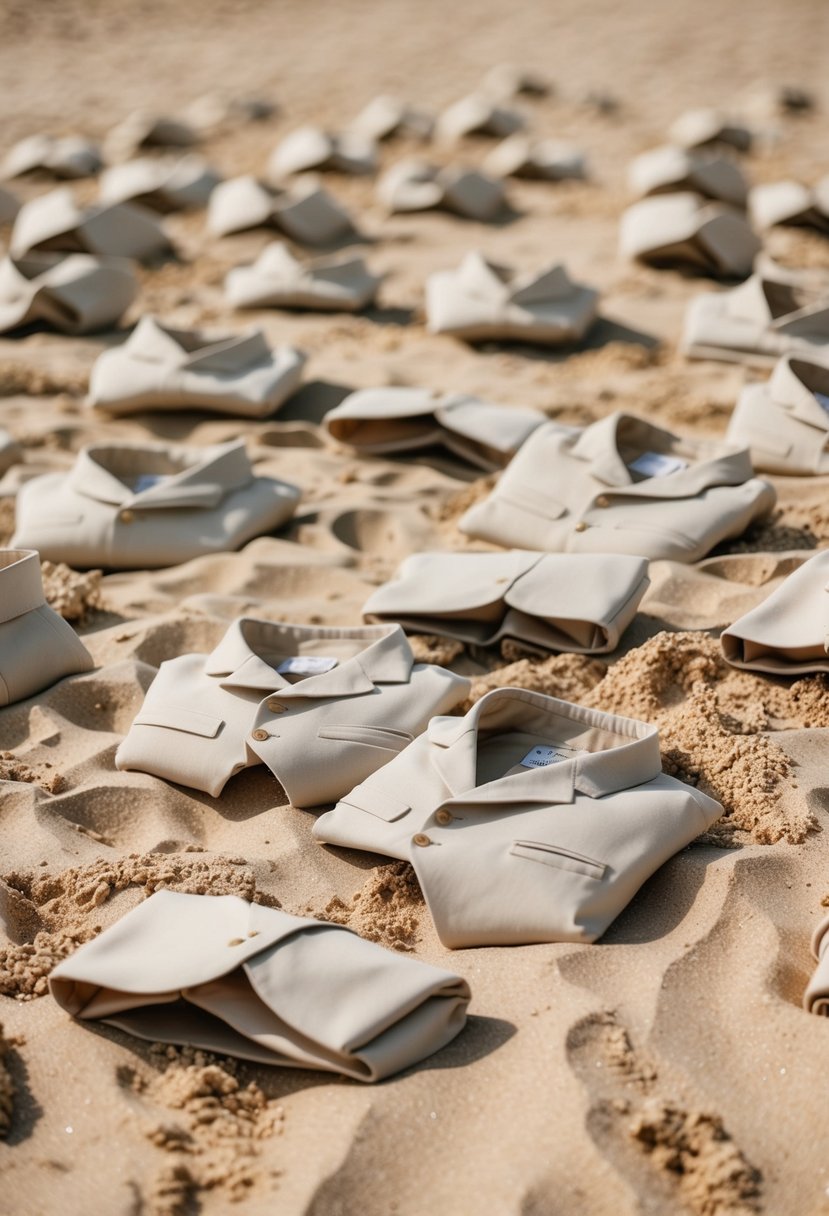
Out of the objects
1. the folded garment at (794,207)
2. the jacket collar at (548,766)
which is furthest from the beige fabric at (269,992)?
the folded garment at (794,207)

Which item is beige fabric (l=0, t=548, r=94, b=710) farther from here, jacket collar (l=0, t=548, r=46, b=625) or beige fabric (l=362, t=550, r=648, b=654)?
beige fabric (l=362, t=550, r=648, b=654)

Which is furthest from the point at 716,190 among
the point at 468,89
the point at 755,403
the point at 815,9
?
the point at 815,9

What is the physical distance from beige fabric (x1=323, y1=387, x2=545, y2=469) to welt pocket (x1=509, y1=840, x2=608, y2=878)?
1896 mm

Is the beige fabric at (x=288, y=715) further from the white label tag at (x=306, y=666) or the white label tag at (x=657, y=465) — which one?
the white label tag at (x=657, y=465)

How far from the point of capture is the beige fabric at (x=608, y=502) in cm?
316

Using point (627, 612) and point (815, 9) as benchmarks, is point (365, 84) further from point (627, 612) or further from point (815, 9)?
point (627, 612)

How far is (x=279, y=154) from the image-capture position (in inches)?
293

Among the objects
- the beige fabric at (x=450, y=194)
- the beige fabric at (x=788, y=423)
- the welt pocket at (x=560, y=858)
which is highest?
the welt pocket at (x=560, y=858)

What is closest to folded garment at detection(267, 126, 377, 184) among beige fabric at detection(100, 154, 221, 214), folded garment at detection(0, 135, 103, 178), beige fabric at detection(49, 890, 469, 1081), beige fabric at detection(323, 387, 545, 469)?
beige fabric at detection(100, 154, 221, 214)

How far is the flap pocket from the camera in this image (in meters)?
2.49

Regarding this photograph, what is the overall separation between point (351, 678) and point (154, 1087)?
0.96 m

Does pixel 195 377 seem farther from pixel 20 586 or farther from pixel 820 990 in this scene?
pixel 820 990

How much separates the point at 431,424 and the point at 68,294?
1.84 m

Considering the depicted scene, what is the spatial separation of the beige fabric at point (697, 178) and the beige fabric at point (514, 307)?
5.84 ft
